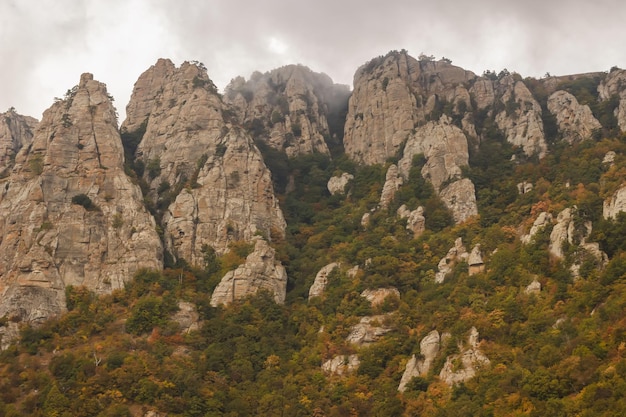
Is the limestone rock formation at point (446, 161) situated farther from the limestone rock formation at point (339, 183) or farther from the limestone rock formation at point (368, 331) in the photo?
the limestone rock formation at point (368, 331)

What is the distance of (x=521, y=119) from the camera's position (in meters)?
102

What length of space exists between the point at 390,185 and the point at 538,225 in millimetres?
25116

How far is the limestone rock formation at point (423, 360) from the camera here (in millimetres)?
63750

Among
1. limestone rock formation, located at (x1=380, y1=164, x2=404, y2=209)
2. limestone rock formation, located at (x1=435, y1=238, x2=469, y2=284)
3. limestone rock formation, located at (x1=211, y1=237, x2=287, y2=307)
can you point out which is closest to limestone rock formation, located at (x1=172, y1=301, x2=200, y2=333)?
limestone rock formation, located at (x1=211, y1=237, x2=287, y2=307)

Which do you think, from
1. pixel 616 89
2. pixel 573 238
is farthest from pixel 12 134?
pixel 616 89

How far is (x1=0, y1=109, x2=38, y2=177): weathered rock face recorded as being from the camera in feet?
346

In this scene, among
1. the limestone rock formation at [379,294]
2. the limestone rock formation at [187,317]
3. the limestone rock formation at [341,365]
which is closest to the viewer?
the limestone rock formation at [341,365]

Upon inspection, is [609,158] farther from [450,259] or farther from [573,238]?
[450,259]

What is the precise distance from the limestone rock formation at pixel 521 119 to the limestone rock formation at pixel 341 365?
38.8 meters

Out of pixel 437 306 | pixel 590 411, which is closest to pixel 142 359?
pixel 437 306

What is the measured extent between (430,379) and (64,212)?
43.0m

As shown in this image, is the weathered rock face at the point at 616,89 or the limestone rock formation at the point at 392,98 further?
the limestone rock formation at the point at 392,98

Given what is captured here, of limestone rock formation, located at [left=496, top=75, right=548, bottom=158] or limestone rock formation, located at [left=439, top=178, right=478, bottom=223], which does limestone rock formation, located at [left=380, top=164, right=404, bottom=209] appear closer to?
limestone rock formation, located at [left=439, top=178, right=478, bottom=223]

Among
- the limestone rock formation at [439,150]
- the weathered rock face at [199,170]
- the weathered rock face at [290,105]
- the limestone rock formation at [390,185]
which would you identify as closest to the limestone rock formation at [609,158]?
the limestone rock formation at [439,150]
